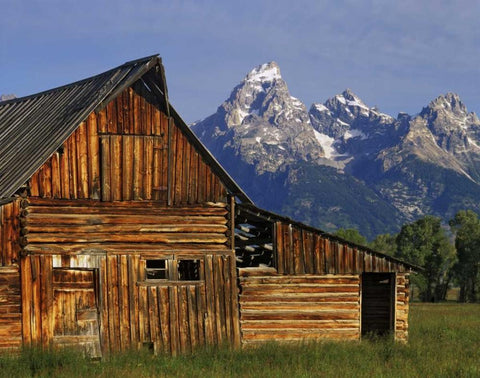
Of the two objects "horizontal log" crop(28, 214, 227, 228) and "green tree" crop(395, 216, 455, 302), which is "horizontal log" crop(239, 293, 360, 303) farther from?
"green tree" crop(395, 216, 455, 302)

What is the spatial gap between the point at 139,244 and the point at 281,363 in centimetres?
550

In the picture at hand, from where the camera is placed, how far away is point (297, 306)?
24297 millimetres

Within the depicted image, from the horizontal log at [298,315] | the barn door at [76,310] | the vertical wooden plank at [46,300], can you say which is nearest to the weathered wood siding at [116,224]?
the vertical wooden plank at [46,300]

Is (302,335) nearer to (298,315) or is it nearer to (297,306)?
(298,315)

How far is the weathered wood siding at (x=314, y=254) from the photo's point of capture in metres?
24.0

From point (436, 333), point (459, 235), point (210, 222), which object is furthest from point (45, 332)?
point (459, 235)

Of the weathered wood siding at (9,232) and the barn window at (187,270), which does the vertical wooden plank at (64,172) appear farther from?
the barn window at (187,270)

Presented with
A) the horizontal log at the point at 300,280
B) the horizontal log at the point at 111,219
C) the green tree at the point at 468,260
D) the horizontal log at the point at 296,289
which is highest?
the horizontal log at the point at 111,219

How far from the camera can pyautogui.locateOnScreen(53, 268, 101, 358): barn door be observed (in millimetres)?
21031

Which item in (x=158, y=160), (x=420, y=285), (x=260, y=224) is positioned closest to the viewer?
(x=158, y=160)

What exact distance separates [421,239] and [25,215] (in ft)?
254

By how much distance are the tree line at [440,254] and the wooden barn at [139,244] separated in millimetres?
62889

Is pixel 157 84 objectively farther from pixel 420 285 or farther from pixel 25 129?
pixel 420 285

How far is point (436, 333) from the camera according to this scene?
30.0m
